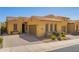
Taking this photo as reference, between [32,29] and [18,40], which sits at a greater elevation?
[32,29]

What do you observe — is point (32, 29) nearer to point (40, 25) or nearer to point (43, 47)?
point (40, 25)

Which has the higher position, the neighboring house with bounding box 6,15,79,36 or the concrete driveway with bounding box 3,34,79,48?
the neighboring house with bounding box 6,15,79,36

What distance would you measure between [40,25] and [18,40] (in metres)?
0.58

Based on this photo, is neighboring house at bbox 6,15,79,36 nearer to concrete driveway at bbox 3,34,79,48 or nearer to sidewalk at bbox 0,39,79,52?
concrete driveway at bbox 3,34,79,48

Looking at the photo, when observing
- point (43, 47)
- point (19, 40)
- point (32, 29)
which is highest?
point (32, 29)

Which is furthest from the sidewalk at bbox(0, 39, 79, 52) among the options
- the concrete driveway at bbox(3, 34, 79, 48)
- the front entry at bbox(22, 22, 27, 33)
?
the front entry at bbox(22, 22, 27, 33)

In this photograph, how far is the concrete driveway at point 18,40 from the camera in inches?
174

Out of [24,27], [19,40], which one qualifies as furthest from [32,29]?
[19,40]

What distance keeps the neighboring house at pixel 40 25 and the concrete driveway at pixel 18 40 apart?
11cm

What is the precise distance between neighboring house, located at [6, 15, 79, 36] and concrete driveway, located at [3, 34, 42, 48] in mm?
111

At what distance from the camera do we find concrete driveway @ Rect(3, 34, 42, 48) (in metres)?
4.43

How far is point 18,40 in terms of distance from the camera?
4504mm

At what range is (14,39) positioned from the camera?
4461 millimetres
